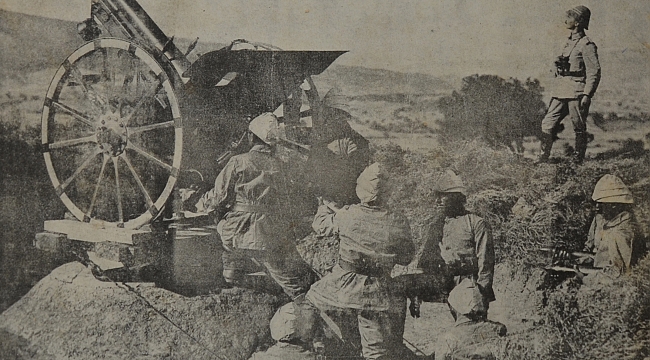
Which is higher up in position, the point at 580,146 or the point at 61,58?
the point at 61,58

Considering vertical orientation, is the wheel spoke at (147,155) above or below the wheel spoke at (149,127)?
below

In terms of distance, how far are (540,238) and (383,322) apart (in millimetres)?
1153

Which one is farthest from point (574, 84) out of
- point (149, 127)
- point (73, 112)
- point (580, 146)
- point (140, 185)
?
point (73, 112)

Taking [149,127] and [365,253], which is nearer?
[365,253]

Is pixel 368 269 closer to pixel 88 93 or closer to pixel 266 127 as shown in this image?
pixel 266 127

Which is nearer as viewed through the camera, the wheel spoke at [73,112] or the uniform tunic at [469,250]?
the uniform tunic at [469,250]

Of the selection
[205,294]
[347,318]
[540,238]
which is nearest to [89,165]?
[205,294]

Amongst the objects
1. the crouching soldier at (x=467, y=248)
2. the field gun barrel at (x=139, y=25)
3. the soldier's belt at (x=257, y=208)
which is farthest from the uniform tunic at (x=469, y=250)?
the field gun barrel at (x=139, y=25)

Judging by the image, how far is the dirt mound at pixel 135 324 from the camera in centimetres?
365

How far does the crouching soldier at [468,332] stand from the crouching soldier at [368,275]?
11.1 inches

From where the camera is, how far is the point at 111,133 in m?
3.73

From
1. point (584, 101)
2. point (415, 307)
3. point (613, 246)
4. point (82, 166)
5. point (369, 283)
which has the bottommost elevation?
point (415, 307)

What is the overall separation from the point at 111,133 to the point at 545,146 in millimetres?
2849

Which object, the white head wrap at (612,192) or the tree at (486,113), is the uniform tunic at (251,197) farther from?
the white head wrap at (612,192)
